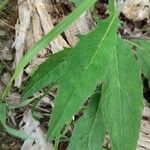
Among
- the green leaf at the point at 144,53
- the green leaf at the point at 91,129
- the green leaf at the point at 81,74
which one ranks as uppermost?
the green leaf at the point at 81,74

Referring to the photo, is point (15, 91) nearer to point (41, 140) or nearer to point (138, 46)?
point (41, 140)

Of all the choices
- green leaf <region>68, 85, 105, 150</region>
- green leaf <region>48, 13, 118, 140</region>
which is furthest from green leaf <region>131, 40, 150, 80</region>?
green leaf <region>48, 13, 118, 140</region>

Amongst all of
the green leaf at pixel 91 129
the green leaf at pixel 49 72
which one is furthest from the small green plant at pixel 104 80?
the green leaf at pixel 49 72

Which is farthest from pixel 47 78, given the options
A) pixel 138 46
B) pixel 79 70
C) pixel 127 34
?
pixel 127 34

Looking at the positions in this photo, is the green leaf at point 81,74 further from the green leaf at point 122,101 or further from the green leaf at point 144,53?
the green leaf at point 144,53

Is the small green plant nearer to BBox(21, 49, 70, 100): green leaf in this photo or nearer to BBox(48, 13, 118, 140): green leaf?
BBox(48, 13, 118, 140): green leaf

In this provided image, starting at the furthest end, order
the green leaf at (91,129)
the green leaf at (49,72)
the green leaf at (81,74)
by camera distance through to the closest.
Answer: the green leaf at (49,72)
the green leaf at (91,129)
the green leaf at (81,74)
